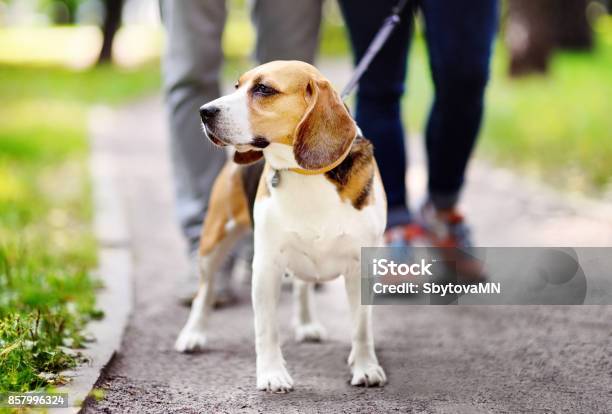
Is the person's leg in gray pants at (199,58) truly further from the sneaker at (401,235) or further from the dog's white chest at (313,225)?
the dog's white chest at (313,225)

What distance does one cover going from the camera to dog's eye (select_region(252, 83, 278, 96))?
291 centimetres

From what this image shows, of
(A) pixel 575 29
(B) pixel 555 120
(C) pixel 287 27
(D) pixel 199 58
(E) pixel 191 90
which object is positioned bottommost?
(E) pixel 191 90

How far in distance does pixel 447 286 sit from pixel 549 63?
10.3 meters

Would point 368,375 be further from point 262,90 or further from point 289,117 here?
point 262,90

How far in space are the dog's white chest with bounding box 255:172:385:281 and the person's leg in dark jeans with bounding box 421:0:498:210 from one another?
47.5 inches

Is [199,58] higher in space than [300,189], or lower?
higher

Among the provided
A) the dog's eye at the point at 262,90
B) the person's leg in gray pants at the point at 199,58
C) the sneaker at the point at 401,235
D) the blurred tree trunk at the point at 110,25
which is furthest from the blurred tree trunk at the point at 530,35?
the blurred tree trunk at the point at 110,25

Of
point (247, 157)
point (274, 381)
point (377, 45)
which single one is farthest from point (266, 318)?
point (377, 45)

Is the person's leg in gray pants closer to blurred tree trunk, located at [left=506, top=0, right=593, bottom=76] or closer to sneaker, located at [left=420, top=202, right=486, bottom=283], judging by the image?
sneaker, located at [left=420, top=202, right=486, bottom=283]

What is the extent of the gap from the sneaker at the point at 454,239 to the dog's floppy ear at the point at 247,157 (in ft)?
4.75

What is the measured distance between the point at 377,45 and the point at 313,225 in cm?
101

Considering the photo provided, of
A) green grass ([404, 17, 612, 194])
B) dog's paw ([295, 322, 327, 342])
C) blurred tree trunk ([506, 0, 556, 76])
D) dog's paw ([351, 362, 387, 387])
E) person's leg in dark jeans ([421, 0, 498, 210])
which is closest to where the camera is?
dog's paw ([351, 362, 387, 387])

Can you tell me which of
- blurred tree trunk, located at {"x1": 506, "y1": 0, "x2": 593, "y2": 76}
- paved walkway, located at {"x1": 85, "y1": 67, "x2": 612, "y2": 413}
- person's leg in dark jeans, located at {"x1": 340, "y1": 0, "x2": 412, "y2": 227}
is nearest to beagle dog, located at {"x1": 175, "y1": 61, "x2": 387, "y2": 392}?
paved walkway, located at {"x1": 85, "y1": 67, "x2": 612, "y2": 413}

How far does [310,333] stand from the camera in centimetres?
379
